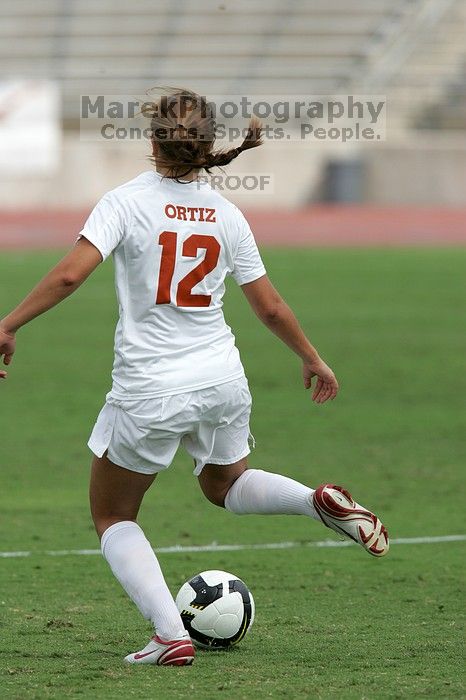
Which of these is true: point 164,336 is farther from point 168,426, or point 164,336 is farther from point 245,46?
point 245,46

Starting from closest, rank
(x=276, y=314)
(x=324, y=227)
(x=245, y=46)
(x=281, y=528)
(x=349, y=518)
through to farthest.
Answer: (x=349, y=518), (x=276, y=314), (x=281, y=528), (x=324, y=227), (x=245, y=46)

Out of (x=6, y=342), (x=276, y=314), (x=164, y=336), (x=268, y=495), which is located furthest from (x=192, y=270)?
(x=268, y=495)

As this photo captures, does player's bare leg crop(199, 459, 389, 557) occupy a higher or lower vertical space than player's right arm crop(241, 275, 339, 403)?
lower

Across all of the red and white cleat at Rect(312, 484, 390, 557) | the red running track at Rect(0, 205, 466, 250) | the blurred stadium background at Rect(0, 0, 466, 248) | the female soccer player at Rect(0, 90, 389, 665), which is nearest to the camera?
the female soccer player at Rect(0, 90, 389, 665)

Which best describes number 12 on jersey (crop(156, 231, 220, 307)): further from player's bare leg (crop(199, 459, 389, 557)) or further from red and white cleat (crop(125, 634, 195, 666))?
red and white cleat (crop(125, 634, 195, 666))

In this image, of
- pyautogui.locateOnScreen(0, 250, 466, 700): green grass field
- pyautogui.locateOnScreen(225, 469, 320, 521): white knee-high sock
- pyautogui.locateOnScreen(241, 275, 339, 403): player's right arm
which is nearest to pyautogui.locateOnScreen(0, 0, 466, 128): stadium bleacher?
pyautogui.locateOnScreen(0, 250, 466, 700): green grass field

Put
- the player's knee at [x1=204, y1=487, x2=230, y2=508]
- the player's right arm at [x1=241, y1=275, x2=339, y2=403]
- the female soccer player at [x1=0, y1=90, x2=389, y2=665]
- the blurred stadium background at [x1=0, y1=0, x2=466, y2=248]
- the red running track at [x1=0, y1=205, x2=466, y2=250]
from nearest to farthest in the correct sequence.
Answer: the female soccer player at [x1=0, y1=90, x2=389, y2=665] < the player's right arm at [x1=241, y1=275, x2=339, y2=403] < the player's knee at [x1=204, y1=487, x2=230, y2=508] < the red running track at [x1=0, y1=205, x2=466, y2=250] < the blurred stadium background at [x1=0, y1=0, x2=466, y2=248]

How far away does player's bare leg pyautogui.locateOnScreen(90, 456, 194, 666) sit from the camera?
14.0 feet

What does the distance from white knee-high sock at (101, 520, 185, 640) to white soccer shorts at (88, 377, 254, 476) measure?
250 mm

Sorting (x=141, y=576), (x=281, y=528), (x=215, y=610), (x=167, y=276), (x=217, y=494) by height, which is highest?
(x=167, y=276)

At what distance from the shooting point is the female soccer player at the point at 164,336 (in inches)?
164

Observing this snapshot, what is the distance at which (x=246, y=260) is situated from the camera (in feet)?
14.6

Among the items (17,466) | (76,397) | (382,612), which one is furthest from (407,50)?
(382,612)

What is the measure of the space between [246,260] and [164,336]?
0.42m
